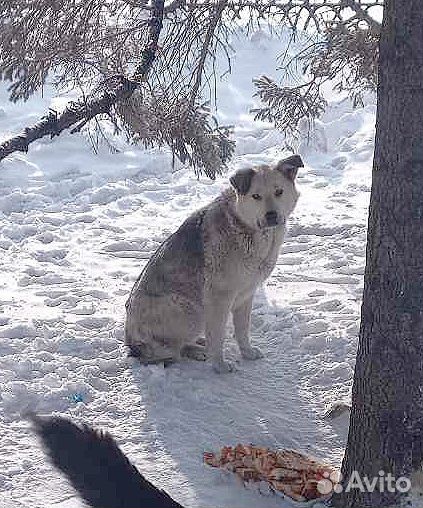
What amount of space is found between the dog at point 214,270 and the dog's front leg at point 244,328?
1 cm

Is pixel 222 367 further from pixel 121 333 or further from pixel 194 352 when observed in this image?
pixel 121 333

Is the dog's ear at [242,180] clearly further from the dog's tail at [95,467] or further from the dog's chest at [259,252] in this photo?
the dog's tail at [95,467]

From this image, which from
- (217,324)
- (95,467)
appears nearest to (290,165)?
(217,324)

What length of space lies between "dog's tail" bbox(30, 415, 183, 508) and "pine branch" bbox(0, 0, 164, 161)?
317 cm

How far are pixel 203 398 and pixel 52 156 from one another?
976 centimetres

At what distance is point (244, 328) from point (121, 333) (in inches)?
43.0

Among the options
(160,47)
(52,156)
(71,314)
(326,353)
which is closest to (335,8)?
(160,47)

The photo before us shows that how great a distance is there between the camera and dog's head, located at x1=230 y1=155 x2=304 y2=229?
232 inches

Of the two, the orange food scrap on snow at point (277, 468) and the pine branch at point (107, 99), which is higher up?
the pine branch at point (107, 99)

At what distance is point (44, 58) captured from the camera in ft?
21.0

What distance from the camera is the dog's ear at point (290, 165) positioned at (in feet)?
19.8

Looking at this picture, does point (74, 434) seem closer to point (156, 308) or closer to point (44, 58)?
point (156, 308)

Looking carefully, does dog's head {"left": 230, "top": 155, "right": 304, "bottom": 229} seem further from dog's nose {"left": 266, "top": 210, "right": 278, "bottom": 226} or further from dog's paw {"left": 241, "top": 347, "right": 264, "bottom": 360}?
dog's paw {"left": 241, "top": 347, "right": 264, "bottom": 360}

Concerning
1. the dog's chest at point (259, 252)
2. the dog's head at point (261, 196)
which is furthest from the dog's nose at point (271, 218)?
the dog's chest at point (259, 252)
